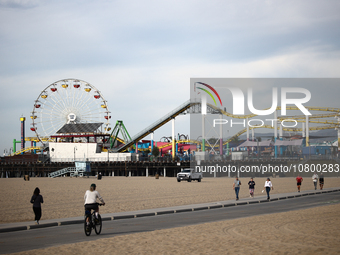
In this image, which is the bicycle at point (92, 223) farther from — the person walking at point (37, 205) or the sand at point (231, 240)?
the person walking at point (37, 205)

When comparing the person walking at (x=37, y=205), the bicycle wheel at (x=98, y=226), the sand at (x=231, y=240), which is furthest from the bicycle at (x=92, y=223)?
the person walking at (x=37, y=205)

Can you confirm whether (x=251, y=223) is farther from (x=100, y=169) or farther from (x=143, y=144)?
(x=143, y=144)

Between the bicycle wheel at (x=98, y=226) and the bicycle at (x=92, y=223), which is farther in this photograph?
the bicycle wheel at (x=98, y=226)

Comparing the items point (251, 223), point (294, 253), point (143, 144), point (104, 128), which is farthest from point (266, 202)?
point (143, 144)

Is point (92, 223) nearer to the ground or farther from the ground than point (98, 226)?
farther from the ground

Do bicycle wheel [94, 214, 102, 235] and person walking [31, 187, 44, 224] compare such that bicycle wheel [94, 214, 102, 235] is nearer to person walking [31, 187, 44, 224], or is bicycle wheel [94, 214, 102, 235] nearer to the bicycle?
the bicycle

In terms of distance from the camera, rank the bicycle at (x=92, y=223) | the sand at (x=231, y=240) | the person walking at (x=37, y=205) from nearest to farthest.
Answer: the sand at (x=231, y=240) → the bicycle at (x=92, y=223) → the person walking at (x=37, y=205)

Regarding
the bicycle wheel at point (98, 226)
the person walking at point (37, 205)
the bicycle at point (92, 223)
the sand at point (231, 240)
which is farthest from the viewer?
the person walking at point (37, 205)

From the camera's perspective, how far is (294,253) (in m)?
10.7

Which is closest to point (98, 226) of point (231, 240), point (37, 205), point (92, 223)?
point (92, 223)

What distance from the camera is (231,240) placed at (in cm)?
1273

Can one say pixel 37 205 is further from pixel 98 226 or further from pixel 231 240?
pixel 231 240

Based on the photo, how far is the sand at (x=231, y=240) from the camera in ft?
36.7

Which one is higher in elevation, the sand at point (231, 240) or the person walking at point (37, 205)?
the person walking at point (37, 205)
